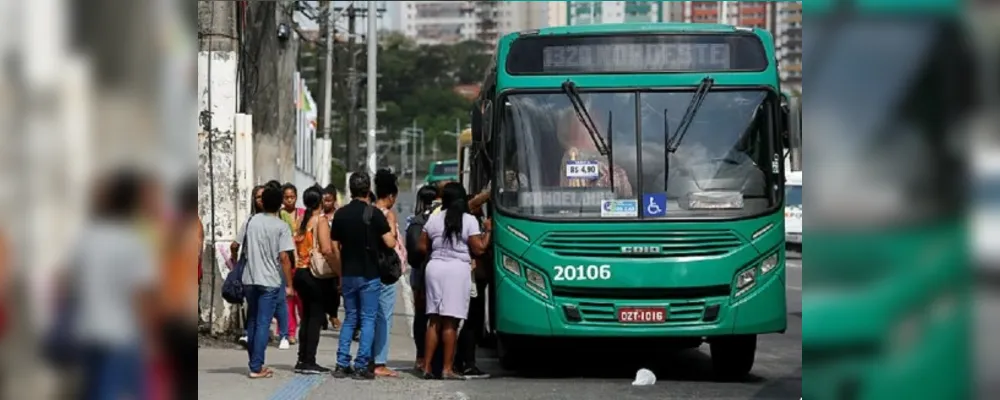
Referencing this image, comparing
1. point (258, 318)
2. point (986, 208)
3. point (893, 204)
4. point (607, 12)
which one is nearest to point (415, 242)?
point (258, 318)

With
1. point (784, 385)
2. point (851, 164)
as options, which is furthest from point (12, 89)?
point (784, 385)

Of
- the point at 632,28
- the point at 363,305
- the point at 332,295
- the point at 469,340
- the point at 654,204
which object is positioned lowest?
the point at 469,340

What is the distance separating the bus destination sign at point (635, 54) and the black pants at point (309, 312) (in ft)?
8.63

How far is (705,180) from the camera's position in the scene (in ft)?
34.6

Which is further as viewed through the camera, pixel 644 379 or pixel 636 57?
pixel 636 57

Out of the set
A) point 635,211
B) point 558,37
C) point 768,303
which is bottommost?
point 768,303

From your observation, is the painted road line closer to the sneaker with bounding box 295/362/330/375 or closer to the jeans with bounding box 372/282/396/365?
the sneaker with bounding box 295/362/330/375

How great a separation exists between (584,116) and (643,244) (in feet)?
3.73

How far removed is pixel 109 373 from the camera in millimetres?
2434

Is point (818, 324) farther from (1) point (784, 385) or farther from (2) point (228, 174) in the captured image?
(2) point (228, 174)

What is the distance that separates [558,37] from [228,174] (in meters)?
4.03

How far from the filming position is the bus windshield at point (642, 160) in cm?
1048

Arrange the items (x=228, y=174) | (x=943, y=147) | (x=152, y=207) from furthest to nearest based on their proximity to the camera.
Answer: (x=228, y=174)
(x=152, y=207)
(x=943, y=147)

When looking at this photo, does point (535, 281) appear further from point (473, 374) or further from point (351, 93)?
point (351, 93)
